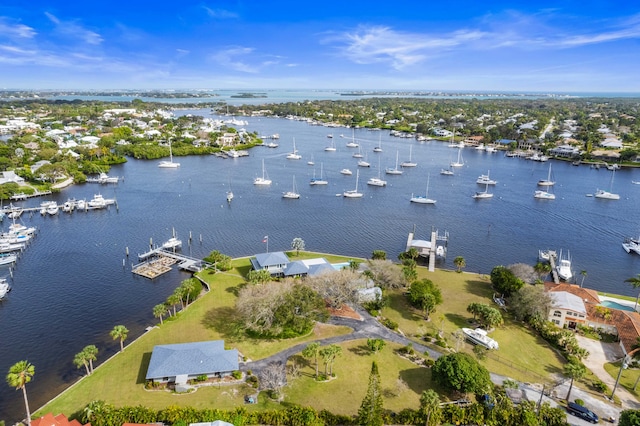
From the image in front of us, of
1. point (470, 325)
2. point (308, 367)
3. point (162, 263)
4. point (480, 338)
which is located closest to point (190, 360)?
point (308, 367)

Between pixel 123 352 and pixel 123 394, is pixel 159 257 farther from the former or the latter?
pixel 123 394

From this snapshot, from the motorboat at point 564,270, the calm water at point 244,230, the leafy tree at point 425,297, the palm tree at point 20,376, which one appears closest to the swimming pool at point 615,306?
the calm water at point 244,230

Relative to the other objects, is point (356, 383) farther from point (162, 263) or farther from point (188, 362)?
point (162, 263)

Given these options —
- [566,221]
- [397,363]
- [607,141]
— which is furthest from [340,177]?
[607,141]

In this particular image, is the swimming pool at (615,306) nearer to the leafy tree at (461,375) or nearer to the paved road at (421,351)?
the paved road at (421,351)

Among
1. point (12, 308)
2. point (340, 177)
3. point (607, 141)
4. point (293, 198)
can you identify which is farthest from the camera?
point (607, 141)

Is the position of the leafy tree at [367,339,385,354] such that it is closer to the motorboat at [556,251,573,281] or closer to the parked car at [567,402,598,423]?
the parked car at [567,402,598,423]

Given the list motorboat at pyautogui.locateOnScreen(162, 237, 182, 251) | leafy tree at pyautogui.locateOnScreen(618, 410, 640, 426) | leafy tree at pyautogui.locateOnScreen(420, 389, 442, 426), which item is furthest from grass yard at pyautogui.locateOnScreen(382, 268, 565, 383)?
motorboat at pyautogui.locateOnScreen(162, 237, 182, 251)

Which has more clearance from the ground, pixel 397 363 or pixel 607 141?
pixel 607 141
